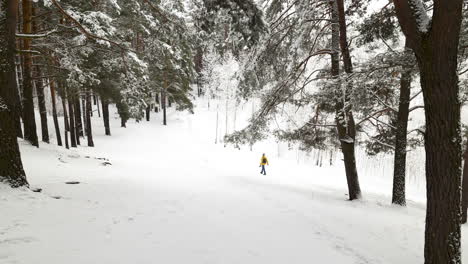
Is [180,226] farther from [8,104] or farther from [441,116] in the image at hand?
[441,116]

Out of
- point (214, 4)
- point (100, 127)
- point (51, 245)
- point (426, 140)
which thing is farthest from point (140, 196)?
point (100, 127)

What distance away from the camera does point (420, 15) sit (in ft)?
12.9

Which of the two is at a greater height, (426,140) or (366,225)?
(426,140)

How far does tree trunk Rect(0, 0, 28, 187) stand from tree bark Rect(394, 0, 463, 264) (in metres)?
7.20

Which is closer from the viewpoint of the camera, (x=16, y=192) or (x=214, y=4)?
(x=214, y=4)

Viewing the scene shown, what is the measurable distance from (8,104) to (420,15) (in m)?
7.46

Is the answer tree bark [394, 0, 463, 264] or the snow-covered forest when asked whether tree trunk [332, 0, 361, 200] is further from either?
tree bark [394, 0, 463, 264]

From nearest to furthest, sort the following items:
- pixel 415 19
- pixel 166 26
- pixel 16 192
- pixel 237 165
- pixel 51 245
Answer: pixel 51 245
pixel 415 19
pixel 16 192
pixel 166 26
pixel 237 165

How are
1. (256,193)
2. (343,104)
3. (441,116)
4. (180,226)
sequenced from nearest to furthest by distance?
(441,116) < (180,226) < (343,104) < (256,193)

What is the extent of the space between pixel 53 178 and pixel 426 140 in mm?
8956

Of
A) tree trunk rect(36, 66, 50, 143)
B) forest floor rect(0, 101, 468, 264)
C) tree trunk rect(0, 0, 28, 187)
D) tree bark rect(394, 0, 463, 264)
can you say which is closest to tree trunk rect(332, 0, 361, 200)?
forest floor rect(0, 101, 468, 264)

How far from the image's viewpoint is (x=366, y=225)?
6.81 metres

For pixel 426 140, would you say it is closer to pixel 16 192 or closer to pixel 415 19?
pixel 415 19

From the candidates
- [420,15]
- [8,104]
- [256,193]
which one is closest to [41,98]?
[8,104]
